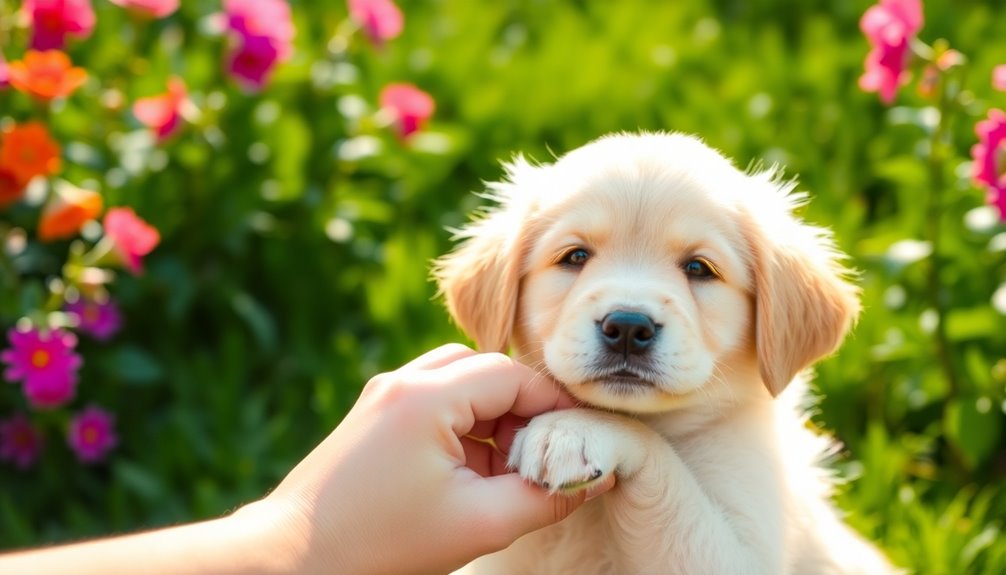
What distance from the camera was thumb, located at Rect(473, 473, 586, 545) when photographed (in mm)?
2416

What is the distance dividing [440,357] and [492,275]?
1.68 ft

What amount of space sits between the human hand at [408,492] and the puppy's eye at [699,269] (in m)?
0.61

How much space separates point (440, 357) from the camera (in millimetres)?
2631

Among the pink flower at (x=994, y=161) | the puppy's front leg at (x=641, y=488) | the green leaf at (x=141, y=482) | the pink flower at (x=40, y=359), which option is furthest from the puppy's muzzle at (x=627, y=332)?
the green leaf at (x=141, y=482)

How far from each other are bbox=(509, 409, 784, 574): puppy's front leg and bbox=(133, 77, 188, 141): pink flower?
2.71 m

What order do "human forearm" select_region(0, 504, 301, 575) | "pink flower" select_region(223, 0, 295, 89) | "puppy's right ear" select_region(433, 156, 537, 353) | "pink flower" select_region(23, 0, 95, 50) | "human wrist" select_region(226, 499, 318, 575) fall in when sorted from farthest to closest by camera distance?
→ 1. "pink flower" select_region(223, 0, 295, 89)
2. "pink flower" select_region(23, 0, 95, 50)
3. "puppy's right ear" select_region(433, 156, 537, 353)
4. "human wrist" select_region(226, 499, 318, 575)
5. "human forearm" select_region(0, 504, 301, 575)

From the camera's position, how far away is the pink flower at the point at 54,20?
4480 millimetres

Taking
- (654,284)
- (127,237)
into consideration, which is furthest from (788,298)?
(127,237)

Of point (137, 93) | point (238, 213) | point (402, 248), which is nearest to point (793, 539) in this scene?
point (402, 248)

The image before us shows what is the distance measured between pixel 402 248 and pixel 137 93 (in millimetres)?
1392

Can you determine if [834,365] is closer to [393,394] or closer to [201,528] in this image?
[393,394]

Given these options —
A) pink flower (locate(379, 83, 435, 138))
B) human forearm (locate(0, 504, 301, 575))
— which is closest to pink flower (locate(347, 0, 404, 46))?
pink flower (locate(379, 83, 435, 138))

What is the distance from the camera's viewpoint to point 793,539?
2965 millimetres

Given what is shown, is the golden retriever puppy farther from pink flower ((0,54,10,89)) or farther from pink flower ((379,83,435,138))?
pink flower ((0,54,10,89))
